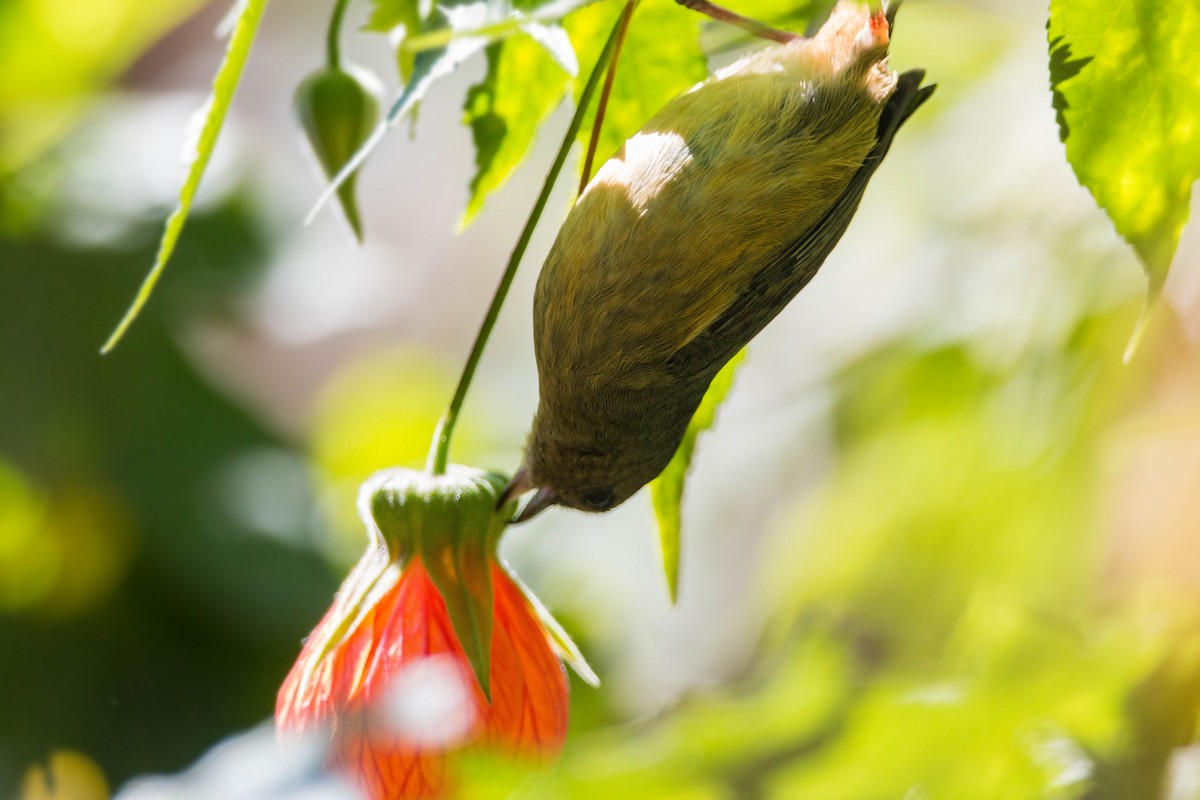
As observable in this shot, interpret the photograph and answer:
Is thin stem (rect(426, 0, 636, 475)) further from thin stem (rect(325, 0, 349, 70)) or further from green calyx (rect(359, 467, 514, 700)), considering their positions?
thin stem (rect(325, 0, 349, 70))

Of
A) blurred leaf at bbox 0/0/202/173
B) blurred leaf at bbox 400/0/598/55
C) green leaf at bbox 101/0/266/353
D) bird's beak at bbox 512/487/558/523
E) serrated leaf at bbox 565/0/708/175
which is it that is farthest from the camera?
blurred leaf at bbox 0/0/202/173

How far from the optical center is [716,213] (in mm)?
608

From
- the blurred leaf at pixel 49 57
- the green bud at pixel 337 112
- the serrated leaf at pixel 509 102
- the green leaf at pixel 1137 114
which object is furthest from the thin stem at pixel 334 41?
the blurred leaf at pixel 49 57

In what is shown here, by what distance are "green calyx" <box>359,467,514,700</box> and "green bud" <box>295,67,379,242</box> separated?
0.21 m

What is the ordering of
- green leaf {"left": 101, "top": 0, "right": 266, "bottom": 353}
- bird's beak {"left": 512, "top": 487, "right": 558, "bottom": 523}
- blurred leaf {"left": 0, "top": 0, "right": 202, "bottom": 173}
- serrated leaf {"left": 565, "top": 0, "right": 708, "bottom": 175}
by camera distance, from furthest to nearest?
blurred leaf {"left": 0, "top": 0, "right": 202, "bottom": 173} → bird's beak {"left": 512, "top": 487, "right": 558, "bottom": 523} → serrated leaf {"left": 565, "top": 0, "right": 708, "bottom": 175} → green leaf {"left": 101, "top": 0, "right": 266, "bottom": 353}

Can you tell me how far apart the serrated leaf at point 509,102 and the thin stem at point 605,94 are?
3 centimetres

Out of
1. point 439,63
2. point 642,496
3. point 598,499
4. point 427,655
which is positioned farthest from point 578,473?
Result: point 642,496

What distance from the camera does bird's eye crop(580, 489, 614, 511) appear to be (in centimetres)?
72

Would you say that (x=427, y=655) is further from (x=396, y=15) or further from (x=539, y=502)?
(x=396, y=15)

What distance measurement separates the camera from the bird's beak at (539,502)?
28.8 inches

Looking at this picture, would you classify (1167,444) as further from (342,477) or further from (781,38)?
(342,477)

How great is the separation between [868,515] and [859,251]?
381 millimetres

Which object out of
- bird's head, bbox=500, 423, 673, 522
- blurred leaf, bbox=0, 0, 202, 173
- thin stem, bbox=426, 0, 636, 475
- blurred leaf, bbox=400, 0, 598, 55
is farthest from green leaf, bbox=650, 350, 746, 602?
blurred leaf, bbox=0, 0, 202, 173

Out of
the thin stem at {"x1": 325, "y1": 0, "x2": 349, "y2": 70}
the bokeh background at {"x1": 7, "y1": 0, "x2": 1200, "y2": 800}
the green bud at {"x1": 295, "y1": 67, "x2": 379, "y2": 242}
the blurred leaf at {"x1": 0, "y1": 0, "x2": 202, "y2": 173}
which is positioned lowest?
the bokeh background at {"x1": 7, "y1": 0, "x2": 1200, "y2": 800}
